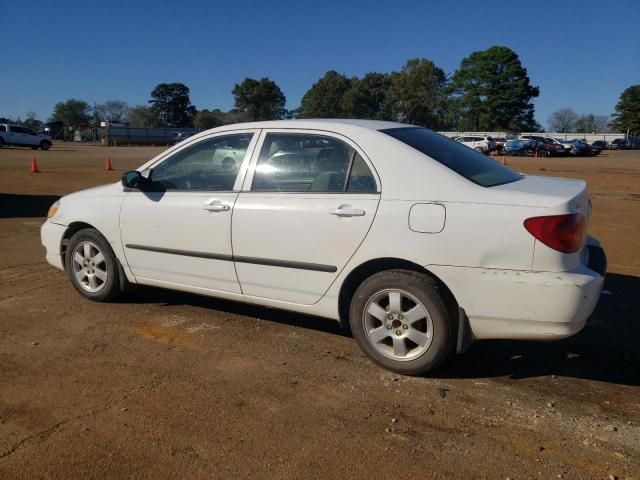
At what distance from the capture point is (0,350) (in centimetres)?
406

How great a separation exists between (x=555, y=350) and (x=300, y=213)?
2.13 m

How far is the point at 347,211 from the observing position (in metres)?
3.71

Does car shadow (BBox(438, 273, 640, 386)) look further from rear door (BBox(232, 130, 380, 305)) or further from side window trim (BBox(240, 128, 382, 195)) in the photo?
side window trim (BBox(240, 128, 382, 195))

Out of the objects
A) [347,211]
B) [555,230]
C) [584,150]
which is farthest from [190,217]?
[584,150]

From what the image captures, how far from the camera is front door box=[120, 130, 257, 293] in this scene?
429 cm

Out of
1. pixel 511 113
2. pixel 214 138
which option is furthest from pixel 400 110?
pixel 214 138

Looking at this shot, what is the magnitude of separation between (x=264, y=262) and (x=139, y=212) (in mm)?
1319

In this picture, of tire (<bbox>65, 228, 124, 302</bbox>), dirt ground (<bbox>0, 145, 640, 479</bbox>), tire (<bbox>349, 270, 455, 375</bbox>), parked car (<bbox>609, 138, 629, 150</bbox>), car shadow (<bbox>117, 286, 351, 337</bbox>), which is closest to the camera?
dirt ground (<bbox>0, 145, 640, 479</bbox>)

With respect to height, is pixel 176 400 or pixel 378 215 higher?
pixel 378 215

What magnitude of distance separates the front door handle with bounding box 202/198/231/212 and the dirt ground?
0.99 m

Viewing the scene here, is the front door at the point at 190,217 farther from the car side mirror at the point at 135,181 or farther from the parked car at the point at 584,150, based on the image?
the parked car at the point at 584,150

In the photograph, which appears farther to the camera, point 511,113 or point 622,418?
point 511,113

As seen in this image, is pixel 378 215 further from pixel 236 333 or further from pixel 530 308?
pixel 236 333

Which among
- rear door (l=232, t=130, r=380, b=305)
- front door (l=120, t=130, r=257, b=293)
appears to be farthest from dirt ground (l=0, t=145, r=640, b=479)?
rear door (l=232, t=130, r=380, b=305)
